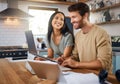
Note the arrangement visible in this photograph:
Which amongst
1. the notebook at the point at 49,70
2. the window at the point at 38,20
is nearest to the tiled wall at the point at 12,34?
the window at the point at 38,20

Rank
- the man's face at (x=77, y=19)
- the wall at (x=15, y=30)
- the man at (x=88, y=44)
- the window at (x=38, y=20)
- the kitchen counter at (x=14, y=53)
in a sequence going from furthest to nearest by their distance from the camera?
the window at (x=38, y=20) < the wall at (x=15, y=30) < the kitchen counter at (x=14, y=53) < the man's face at (x=77, y=19) < the man at (x=88, y=44)

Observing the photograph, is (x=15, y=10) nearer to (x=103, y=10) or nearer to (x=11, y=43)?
(x=11, y=43)

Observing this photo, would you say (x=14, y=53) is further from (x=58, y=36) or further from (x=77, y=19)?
(x=77, y=19)

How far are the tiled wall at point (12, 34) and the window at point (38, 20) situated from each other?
0.84 ft

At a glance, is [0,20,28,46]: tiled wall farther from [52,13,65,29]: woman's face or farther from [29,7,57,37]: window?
[52,13,65,29]: woman's face

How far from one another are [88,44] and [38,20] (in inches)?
131

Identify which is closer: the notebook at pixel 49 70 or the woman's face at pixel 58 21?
the notebook at pixel 49 70

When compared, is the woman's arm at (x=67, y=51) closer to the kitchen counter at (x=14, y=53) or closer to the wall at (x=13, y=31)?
the kitchen counter at (x=14, y=53)

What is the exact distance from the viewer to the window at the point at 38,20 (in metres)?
4.74

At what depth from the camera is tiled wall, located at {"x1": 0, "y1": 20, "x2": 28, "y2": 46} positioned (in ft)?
14.2

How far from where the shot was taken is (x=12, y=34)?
4.45 meters

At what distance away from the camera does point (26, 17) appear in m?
4.11

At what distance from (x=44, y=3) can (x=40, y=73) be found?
3862 mm

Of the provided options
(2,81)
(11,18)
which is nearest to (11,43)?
(11,18)
